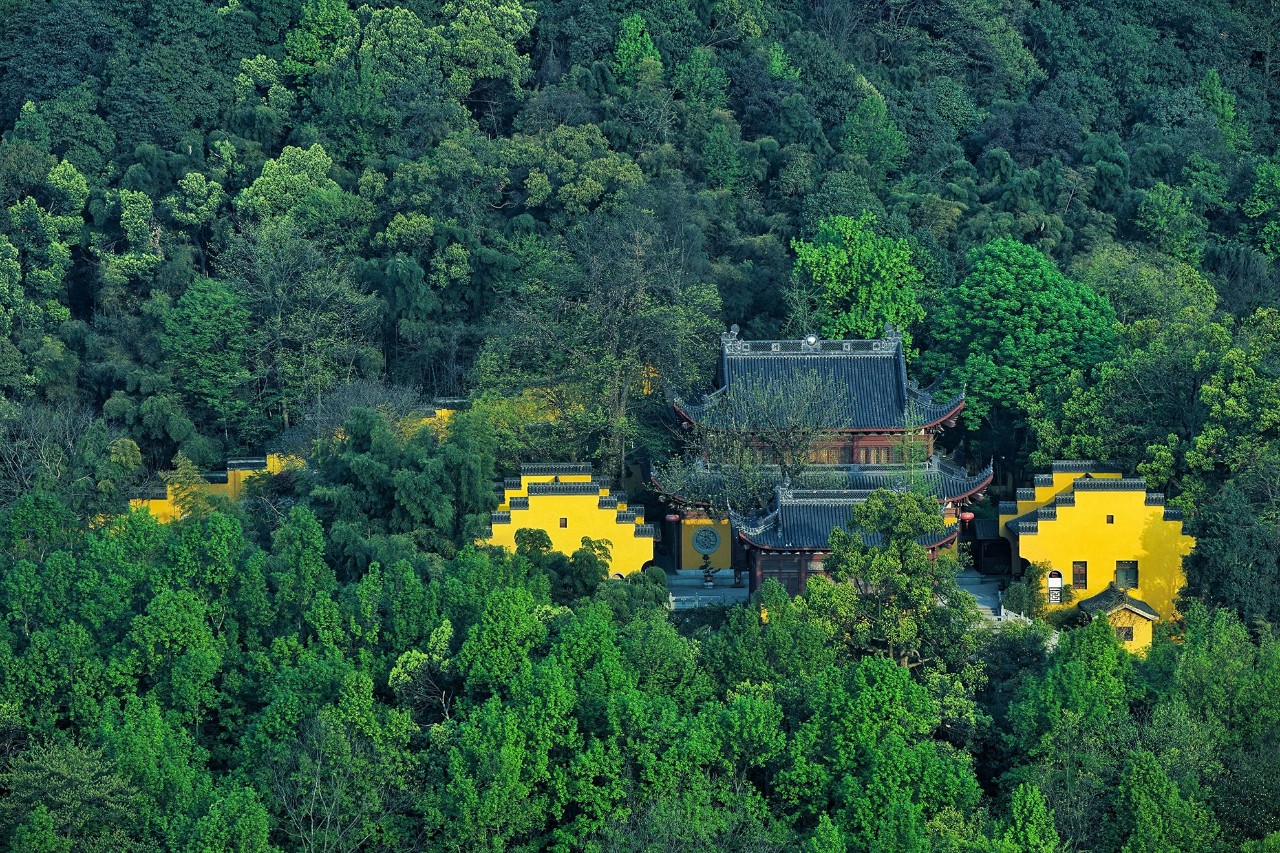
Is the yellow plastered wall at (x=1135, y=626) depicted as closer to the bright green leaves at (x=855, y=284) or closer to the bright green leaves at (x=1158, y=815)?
the bright green leaves at (x=1158, y=815)

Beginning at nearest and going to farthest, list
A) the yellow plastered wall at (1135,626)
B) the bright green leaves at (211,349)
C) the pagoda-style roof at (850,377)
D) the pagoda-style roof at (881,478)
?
the yellow plastered wall at (1135,626) < the pagoda-style roof at (881,478) < the pagoda-style roof at (850,377) < the bright green leaves at (211,349)

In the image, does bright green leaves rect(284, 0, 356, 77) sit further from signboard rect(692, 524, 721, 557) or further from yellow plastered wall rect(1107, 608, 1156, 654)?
yellow plastered wall rect(1107, 608, 1156, 654)

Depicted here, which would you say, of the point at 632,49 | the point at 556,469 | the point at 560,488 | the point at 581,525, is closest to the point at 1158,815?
the point at 581,525

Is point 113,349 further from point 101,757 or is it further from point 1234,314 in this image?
point 1234,314

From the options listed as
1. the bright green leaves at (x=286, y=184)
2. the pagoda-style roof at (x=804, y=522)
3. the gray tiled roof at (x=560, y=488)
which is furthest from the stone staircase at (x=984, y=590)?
the bright green leaves at (x=286, y=184)

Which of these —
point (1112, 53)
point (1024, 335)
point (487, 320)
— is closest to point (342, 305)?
point (487, 320)

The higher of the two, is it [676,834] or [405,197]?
[405,197]
